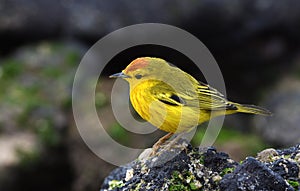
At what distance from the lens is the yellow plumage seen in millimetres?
5035

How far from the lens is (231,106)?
17.9ft

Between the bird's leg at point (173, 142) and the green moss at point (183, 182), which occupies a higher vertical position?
the bird's leg at point (173, 142)

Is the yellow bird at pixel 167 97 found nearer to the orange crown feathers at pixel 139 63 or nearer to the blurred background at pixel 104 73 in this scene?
the orange crown feathers at pixel 139 63

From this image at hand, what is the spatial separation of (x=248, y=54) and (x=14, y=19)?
5175 millimetres

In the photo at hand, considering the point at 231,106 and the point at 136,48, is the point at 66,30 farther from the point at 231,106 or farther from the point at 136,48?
the point at 231,106

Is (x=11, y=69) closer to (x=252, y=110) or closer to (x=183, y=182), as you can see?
(x=252, y=110)

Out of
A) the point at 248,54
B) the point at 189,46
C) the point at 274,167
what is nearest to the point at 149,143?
the point at 189,46

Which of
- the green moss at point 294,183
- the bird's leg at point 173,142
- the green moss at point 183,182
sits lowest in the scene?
the green moss at point 183,182

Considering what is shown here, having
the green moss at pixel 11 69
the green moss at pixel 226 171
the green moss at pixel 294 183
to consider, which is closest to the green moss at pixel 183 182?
the green moss at pixel 226 171

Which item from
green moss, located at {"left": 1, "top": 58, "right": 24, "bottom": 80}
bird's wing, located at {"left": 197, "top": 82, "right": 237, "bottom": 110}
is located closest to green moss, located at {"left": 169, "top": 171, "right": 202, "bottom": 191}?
bird's wing, located at {"left": 197, "top": 82, "right": 237, "bottom": 110}

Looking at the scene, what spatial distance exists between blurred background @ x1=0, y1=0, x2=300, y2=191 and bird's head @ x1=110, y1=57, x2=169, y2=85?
20.8 ft

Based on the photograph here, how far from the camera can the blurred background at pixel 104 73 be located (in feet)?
37.6

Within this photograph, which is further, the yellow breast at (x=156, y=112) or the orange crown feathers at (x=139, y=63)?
the yellow breast at (x=156, y=112)

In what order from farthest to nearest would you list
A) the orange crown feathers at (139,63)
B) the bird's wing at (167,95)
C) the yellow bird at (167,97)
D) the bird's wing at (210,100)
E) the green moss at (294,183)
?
1. the bird's wing at (210,100)
2. the bird's wing at (167,95)
3. the yellow bird at (167,97)
4. the orange crown feathers at (139,63)
5. the green moss at (294,183)
